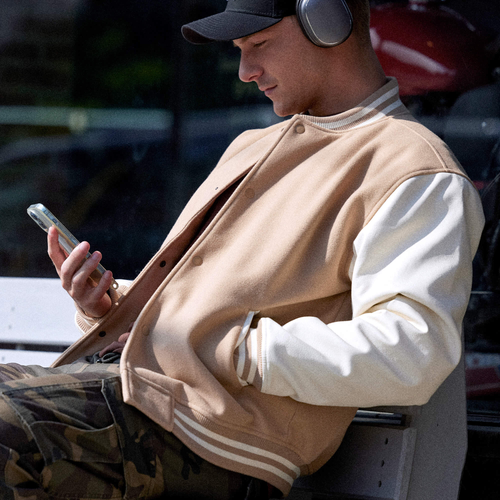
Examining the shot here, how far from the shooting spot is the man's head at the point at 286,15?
5.37 feet

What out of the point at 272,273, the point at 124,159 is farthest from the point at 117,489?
the point at 124,159

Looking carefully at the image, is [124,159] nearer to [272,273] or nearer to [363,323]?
[272,273]

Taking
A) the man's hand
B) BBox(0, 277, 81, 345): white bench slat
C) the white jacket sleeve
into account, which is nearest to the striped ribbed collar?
the white jacket sleeve

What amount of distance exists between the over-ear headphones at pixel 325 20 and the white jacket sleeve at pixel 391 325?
39cm

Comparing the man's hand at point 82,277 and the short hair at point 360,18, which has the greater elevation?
the short hair at point 360,18

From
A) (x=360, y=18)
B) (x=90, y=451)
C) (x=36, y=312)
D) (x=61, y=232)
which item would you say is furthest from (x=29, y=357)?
(x=360, y=18)

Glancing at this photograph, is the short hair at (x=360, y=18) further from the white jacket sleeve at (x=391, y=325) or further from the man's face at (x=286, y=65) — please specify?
the white jacket sleeve at (x=391, y=325)

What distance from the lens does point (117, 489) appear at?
54.8 inches

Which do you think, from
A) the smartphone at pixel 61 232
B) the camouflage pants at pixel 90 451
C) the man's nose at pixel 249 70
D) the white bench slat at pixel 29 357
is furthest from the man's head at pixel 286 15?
the white bench slat at pixel 29 357

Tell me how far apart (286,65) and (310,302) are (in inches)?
21.8

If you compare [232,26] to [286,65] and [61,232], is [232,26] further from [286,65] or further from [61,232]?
[61,232]

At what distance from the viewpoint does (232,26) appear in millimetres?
1653

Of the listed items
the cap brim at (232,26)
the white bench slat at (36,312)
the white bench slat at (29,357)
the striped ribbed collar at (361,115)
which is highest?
the cap brim at (232,26)

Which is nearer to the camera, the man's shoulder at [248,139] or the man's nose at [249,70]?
the man's nose at [249,70]
